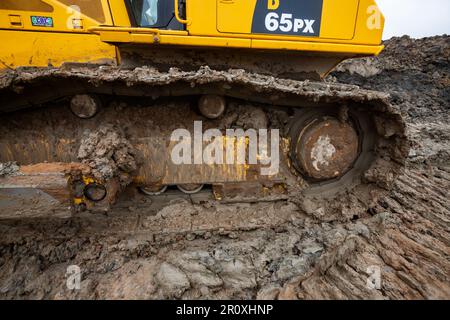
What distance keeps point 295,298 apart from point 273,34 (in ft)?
6.51

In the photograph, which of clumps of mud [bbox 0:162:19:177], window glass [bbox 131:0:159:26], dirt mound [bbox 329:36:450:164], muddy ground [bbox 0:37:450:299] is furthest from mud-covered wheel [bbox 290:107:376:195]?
dirt mound [bbox 329:36:450:164]

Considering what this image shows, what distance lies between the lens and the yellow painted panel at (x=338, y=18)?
7.25 ft

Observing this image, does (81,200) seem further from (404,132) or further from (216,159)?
(404,132)

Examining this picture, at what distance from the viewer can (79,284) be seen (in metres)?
1.76

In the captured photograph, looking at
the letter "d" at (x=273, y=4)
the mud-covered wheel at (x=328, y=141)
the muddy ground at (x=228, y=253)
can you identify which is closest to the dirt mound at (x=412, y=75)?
the mud-covered wheel at (x=328, y=141)

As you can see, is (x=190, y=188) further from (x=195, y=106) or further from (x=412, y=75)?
(x=412, y=75)

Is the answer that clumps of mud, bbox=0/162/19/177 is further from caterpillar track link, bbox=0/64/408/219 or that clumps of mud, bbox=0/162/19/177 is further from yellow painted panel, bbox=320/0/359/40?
yellow painted panel, bbox=320/0/359/40

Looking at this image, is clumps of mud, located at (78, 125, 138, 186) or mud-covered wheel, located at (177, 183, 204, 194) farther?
mud-covered wheel, located at (177, 183, 204, 194)

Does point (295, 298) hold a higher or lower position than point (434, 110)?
lower

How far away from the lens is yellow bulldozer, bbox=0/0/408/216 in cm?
181

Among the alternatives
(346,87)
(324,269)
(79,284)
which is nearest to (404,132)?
(346,87)

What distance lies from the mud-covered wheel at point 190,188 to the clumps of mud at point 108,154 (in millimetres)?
464

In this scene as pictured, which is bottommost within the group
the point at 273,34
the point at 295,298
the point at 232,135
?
the point at 295,298

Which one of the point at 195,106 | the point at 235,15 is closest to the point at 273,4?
the point at 235,15
